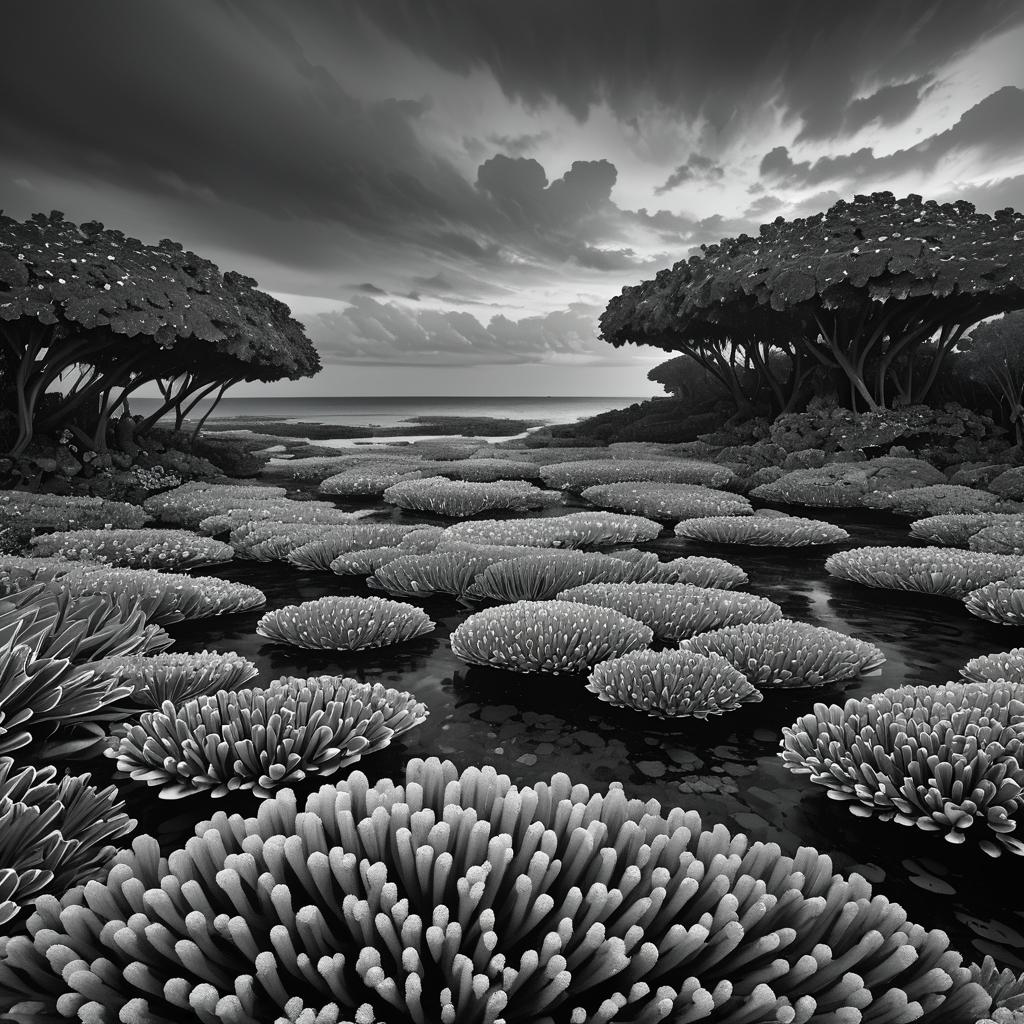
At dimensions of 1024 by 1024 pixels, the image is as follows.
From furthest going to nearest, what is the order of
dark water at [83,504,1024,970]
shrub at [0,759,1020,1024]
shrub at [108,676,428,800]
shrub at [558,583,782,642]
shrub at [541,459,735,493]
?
shrub at [541,459,735,493], shrub at [558,583,782,642], shrub at [108,676,428,800], dark water at [83,504,1024,970], shrub at [0,759,1020,1024]

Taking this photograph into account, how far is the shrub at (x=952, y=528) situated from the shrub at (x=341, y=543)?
873 centimetres

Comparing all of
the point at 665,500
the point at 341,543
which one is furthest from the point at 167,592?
the point at 665,500

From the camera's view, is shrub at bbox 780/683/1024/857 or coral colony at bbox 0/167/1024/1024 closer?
coral colony at bbox 0/167/1024/1024

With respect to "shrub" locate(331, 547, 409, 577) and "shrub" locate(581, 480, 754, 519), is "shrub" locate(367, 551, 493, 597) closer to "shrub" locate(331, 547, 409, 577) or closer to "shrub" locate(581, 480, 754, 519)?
"shrub" locate(331, 547, 409, 577)

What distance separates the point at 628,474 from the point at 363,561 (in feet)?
37.4

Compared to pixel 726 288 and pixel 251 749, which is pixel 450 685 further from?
pixel 726 288

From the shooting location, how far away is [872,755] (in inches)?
138

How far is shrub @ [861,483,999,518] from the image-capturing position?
1377cm

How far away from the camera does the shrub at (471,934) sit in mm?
1813

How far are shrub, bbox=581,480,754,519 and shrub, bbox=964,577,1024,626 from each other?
622 cm

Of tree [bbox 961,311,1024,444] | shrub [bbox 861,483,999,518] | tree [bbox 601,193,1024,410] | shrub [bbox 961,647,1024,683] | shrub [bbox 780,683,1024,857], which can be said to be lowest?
shrub [bbox 861,483,999,518]

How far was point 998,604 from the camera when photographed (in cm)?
666

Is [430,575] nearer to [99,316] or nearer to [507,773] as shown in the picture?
[507,773]

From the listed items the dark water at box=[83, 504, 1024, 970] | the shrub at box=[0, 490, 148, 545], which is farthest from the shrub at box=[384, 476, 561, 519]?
the dark water at box=[83, 504, 1024, 970]
